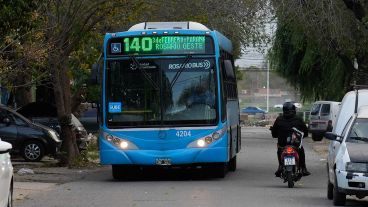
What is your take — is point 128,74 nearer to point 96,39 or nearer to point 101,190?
point 101,190

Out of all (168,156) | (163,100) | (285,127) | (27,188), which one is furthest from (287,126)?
(27,188)

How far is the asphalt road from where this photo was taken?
1471 centimetres

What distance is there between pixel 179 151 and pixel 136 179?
2.10 metres

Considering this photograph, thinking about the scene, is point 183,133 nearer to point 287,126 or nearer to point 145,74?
point 145,74

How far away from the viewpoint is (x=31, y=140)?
25406 mm

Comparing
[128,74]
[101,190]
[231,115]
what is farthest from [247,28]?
[101,190]

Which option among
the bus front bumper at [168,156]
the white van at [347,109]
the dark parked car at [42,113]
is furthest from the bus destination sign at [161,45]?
the dark parked car at [42,113]

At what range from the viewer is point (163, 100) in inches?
742

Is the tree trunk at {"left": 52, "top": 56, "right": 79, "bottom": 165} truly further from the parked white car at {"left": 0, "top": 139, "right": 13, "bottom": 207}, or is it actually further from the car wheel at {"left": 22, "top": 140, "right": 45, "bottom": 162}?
the parked white car at {"left": 0, "top": 139, "right": 13, "bottom": 207}

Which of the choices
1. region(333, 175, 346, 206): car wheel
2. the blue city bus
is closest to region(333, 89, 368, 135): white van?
region(333, 175, 346, 206): car wheel

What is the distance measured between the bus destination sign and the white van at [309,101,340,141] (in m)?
21.3

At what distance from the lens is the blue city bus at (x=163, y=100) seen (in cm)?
1864

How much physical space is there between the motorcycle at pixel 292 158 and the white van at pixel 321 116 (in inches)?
870

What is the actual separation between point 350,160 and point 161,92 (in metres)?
6.27
